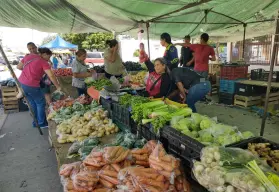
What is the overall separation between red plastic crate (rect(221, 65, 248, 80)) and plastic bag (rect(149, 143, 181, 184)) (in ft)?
20.4

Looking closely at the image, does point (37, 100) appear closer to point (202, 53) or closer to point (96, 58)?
point (202, 53)

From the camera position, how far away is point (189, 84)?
483 cm

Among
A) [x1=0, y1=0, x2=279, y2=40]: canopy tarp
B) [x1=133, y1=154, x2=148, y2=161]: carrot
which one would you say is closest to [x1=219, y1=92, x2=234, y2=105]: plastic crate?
[x1=0, y1=0, x2=279, y2=40]: canopy tarp

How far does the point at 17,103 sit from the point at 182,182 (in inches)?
319

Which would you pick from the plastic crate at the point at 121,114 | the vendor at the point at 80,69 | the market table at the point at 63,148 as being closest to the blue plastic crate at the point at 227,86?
the vendor at the point at 80,69

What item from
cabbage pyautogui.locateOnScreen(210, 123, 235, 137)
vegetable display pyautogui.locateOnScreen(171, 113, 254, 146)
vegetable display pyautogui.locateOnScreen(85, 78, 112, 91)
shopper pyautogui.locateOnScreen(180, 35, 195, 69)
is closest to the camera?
vegetable display pyautogui.locateOnScreen(171, 113, 254, 146)

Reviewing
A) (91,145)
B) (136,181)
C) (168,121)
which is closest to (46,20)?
(91,145)

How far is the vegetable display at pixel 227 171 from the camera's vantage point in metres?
1.49

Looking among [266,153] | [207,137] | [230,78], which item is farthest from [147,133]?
[230,78]

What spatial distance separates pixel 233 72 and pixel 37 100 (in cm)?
606

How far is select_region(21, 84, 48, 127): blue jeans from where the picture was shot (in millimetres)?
5660

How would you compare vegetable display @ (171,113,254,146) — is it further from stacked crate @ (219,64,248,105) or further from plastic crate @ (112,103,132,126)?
stacked crate @ (219,64,248,105)

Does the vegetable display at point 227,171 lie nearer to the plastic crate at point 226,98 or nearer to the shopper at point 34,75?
the shopper at point 34,75

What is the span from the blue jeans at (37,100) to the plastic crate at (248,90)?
5.92 metres
